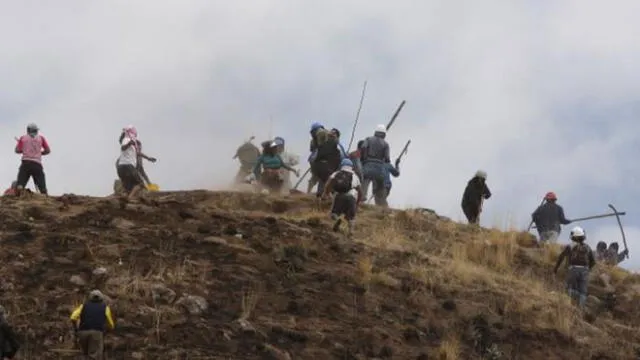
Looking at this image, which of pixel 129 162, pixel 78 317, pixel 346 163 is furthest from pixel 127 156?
pixel 78 317

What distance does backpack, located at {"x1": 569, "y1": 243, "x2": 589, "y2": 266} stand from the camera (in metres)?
24.9

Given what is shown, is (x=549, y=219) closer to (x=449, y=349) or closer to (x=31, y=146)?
(x=449, y=349)

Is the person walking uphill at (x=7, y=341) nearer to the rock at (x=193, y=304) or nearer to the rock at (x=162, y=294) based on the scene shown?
the rock at (x=162, y=294)

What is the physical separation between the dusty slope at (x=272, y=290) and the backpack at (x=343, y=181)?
0.89m

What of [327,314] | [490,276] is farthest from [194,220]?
[490,276]

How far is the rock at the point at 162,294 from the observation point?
21.5m

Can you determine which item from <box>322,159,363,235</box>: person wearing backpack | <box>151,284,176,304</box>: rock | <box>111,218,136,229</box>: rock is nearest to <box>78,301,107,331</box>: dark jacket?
<box>151,284,176,304</box>: rock

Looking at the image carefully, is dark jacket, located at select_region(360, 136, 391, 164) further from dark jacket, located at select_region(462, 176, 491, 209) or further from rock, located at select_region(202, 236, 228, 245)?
rock, located at select_region(202, 236, 228, 245)

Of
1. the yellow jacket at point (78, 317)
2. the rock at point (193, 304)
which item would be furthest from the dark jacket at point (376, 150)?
the yellow jacket at point (78, 317)

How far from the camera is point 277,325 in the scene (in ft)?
70.6

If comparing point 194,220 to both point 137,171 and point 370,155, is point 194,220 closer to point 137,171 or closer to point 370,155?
point 137,171

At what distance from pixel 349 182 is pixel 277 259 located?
82.2 inches

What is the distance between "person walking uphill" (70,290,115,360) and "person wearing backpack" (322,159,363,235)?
6800 mm

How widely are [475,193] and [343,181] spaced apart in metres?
4.65
